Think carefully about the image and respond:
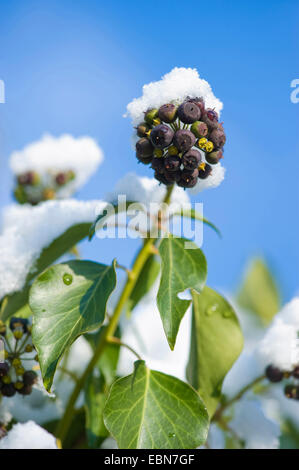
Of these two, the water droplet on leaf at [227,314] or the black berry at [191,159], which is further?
the water droplet on leaf at [227,314]

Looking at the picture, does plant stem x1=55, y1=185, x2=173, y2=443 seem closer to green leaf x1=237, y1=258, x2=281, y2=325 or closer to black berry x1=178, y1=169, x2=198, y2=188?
black berry x1=178, y1=169, x2=198, y2=188

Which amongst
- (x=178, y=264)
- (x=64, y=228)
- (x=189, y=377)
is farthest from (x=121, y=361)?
(x=178, y=264)

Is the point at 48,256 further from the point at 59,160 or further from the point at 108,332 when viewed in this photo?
the point at 59,160

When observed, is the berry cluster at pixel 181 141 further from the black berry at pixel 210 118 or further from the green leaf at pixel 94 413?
the green leaf at pixel 94 413

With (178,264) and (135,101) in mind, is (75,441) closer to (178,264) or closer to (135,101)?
(178,264)

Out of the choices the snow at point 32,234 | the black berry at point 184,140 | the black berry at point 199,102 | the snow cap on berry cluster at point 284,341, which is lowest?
the snow cap on berry cluster at point 284,341

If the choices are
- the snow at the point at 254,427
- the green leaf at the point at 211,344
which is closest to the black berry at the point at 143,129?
the green leaf at the point at 211,344

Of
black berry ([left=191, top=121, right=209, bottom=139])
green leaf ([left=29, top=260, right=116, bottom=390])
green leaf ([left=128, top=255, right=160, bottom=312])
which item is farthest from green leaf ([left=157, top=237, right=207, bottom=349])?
green leaf ([left=128, top=255, right=160, bottom=312])
